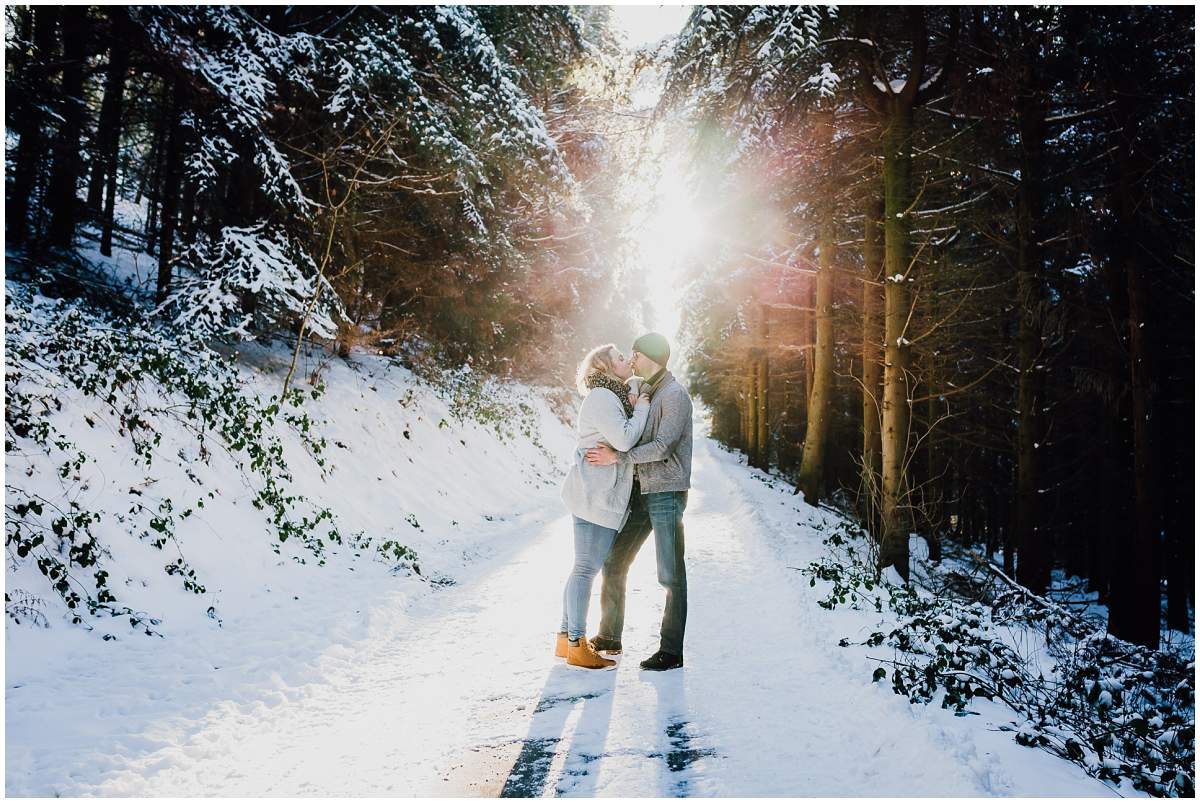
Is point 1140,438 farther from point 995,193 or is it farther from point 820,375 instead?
point 820,375

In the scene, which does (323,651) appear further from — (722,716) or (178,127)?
(178,127)

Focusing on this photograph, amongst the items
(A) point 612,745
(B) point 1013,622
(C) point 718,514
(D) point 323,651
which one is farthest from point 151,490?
(C) point 718,514

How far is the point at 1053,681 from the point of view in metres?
4.54

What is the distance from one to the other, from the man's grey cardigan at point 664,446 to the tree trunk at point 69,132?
26.0ft

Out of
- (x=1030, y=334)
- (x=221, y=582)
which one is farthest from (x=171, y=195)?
(x=1030, y=334)

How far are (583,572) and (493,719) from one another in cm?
110

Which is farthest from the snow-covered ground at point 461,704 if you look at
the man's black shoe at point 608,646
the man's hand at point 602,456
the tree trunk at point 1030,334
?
the tree trunk at point 1030,334

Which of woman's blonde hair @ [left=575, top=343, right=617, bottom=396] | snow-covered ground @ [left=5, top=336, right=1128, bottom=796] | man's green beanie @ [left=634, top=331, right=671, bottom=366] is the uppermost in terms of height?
man's green beanie @ [left=634, top=331, right=671, bottom=366]

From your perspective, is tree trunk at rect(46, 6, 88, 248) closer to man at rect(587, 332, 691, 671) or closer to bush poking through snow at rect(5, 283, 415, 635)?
bush poking through snow at rect(5, 283, 415, 635)

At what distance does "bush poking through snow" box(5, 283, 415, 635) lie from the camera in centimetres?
456

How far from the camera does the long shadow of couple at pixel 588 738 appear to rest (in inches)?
110

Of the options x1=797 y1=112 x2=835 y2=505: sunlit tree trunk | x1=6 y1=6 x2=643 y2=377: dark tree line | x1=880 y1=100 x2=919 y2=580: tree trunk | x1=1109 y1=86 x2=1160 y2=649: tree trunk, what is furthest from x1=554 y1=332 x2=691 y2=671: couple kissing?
x1=797 y1=112 x2=835 y2=505: sunlit tree trunk

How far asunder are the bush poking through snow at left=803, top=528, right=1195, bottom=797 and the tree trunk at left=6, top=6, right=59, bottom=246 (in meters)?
10.4

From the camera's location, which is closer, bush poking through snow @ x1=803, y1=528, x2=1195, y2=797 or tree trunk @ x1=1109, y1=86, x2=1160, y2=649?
bush poking through snow @ x1=803, y1=528, x2=1195, y2=797
